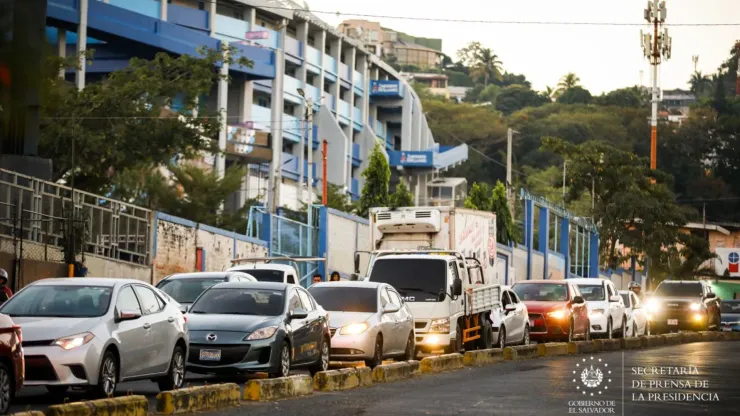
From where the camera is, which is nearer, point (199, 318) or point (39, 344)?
point (39, 344)

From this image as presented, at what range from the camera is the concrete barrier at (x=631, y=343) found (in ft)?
107

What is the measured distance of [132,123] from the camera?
41.6 metres

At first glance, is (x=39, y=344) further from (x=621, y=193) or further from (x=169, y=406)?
(x=621, y=193)

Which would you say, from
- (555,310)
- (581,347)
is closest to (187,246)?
(555,310)

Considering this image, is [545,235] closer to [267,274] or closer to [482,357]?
[267,274]

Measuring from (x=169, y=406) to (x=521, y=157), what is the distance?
129135mm

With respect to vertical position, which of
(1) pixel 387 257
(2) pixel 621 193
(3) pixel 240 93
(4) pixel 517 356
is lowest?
(4) pixel 517 356

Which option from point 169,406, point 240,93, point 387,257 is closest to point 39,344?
point 169,406

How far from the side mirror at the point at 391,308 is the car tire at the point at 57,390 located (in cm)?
748

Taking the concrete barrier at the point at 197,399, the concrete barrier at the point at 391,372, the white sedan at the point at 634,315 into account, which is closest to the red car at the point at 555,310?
the white sedan at the point at 634,315

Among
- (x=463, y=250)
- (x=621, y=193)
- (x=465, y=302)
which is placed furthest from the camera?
(x=621, y=193)

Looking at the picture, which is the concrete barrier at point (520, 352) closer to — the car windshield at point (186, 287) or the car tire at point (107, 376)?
the car windshield at point (186, 287)

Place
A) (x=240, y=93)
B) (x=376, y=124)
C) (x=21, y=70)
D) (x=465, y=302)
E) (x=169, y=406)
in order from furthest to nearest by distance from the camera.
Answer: (x=376, y=124)
(x=240, y=93)
(x=465, y=302)
(x=169, y=406)
(x=21, y=70)

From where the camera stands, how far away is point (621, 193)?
67.6 metres
